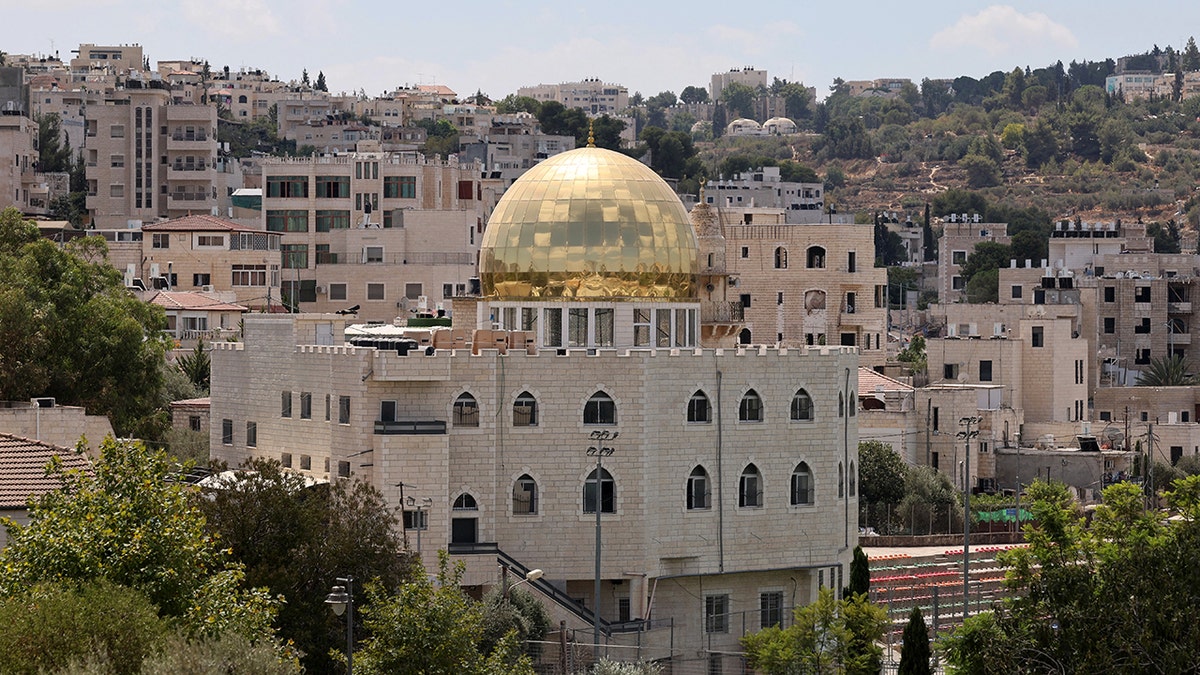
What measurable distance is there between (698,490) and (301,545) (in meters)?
10.5

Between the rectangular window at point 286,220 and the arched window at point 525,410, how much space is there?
2154 inches

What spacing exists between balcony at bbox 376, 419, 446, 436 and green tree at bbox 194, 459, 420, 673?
3193 millimetres

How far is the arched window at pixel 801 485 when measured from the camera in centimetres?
5588

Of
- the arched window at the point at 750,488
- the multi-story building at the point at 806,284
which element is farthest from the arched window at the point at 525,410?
the multi-story building at the point at 806,284

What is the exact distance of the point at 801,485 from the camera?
184 feet

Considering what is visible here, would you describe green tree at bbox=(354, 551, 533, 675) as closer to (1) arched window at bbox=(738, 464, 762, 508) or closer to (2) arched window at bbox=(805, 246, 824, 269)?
(1) arched window at bbox=(738, 464, 762, 508)

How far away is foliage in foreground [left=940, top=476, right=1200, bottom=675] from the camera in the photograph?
4197 cm

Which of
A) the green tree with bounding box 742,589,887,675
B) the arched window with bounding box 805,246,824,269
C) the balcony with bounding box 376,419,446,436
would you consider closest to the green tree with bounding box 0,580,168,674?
the balcony with bounding box 376,419,446,436

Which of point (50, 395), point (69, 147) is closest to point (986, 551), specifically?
point (50, 395)

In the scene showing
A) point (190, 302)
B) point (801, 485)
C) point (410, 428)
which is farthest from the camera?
point (190, 302)

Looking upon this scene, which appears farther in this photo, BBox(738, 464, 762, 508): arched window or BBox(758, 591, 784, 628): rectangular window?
BBox(758, 591, 784, 628): rectangular window

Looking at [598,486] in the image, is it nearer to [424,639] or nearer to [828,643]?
[828,643]

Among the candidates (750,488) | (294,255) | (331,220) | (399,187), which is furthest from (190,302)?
(750,488)

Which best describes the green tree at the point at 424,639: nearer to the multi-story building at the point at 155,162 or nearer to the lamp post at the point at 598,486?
the lamp post at the point at 598,486
